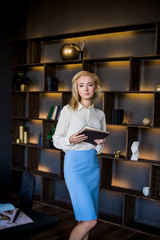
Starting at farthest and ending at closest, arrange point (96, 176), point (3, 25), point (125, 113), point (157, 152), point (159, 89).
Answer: point (3, 25) → point (125, 113) → point (157, 152) → point (159, 89) → point (96, 176)

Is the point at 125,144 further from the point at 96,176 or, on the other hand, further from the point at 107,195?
the point at 96,176

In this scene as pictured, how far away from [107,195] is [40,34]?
2.94m

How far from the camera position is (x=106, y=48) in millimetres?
4141

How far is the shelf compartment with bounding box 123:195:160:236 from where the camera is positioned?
367 centimetres

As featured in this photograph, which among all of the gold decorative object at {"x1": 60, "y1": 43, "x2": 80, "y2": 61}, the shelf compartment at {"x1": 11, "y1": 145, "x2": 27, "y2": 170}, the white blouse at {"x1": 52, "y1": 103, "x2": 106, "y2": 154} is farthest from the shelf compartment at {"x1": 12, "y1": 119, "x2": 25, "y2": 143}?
the white blouse at {"x1": 52, "y1": 103, "x2": 106, "y2": 154}

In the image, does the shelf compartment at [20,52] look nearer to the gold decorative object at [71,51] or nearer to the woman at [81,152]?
→ the gold decorative object at [71,51]

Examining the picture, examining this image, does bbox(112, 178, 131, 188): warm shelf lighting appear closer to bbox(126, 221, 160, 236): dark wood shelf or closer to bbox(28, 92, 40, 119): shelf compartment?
bbox(126, 221, 160, 236): dark wood shelf

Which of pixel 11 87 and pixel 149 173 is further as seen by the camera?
pixel 11 87

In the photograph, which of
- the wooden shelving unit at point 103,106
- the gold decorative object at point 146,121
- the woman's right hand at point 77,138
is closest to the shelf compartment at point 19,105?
the wooden shelving unit at point 103,106

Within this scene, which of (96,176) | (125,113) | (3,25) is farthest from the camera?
(3,25)

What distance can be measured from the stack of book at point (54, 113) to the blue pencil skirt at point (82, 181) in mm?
1900

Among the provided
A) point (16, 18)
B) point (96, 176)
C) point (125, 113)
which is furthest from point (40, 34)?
point (96, 176)

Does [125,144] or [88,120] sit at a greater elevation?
[88,120]

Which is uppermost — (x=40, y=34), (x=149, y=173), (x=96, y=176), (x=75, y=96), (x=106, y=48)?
(x=40, y=34)
